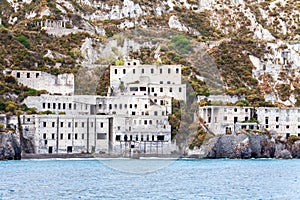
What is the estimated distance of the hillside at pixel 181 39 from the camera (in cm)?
10650

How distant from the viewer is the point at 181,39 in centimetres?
10444

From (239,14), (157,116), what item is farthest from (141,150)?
(239,14)

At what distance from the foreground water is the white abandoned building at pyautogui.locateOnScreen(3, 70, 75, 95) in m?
18.6

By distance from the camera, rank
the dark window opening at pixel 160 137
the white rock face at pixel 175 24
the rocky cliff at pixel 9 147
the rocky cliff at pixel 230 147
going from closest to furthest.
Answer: the rocky cliff at pixel 9 147 < the dark window opening at pixel 160 137 < the rocky cliff at pixel 230 147 < the white rock face at pixel 175 24

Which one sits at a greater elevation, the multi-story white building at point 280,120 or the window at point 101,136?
the multi-story white building at point 280,120

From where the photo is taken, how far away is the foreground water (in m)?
51.7

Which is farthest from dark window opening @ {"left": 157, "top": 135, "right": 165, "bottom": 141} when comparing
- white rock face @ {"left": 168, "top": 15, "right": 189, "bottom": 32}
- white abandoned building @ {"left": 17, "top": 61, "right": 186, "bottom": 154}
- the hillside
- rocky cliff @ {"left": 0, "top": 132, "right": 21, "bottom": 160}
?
white rock face @ {"left": 168, "top": 15, "right": 189, "bottom": 32}

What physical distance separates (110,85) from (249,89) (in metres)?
22.2

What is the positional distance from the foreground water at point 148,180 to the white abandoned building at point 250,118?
12.4 metres

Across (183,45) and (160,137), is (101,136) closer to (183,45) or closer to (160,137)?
(160,137)

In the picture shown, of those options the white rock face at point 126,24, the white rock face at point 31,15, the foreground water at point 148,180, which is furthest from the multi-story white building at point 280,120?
the white rock face at point 31,15

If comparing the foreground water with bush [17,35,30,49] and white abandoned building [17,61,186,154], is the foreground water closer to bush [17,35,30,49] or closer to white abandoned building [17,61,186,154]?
white abandoned building [17,61,186,154]

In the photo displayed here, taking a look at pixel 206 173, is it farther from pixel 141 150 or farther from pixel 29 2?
pixel 29 2

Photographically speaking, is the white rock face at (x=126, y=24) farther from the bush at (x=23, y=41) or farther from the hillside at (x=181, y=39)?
the bush at (x=23, y=41)
